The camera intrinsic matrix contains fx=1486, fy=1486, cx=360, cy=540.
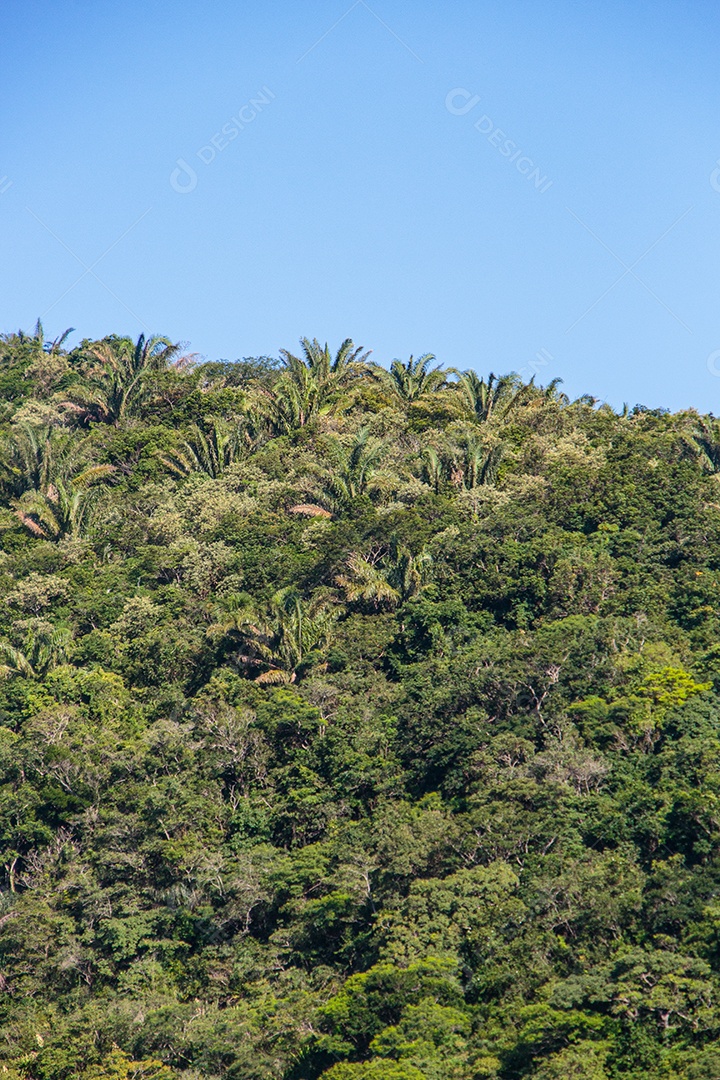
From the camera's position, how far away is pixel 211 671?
41875 millimetres

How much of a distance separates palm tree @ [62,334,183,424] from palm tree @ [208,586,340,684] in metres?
20.1

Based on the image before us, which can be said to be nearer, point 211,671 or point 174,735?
point 174,735

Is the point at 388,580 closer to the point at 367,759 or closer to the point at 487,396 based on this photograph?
the point at 367,759

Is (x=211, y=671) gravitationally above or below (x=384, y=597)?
below

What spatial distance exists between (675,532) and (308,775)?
15014mm

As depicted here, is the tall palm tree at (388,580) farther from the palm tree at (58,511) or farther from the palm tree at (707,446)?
the palm tree at (707,446)

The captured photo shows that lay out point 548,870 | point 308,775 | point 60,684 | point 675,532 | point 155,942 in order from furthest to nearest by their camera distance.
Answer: point 675,532 → point 60,684 → point 308,775 → point 155,942 → point 548,870

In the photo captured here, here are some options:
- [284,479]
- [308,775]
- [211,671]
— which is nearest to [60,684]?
[211,671]

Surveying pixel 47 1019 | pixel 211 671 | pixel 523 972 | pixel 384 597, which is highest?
pixel 384 597

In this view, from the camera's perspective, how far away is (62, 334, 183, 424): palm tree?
5928 cm

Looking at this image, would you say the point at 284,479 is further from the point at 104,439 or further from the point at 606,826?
the point at 606,826

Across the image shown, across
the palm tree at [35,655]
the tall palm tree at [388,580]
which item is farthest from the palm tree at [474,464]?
the palm tree at [35,655]

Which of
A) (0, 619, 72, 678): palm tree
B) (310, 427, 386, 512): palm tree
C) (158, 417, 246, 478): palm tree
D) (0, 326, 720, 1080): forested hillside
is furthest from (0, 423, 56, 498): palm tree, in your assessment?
(0, 619, 72, 678): palm tree

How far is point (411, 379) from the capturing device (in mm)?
59031
